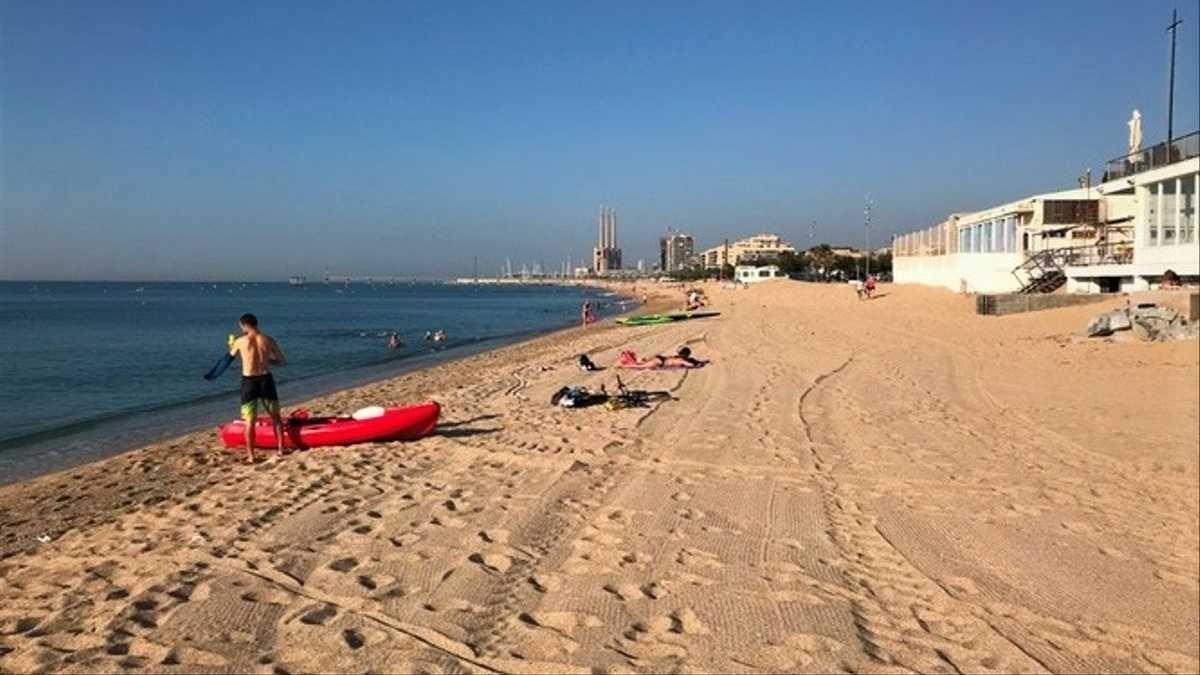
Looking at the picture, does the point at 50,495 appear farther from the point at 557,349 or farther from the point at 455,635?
the point at 557,349

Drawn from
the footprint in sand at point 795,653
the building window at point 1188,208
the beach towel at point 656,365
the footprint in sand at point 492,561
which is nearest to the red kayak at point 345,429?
the footprint in sand at point 492,561

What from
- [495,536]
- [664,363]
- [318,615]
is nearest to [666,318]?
[664,363]

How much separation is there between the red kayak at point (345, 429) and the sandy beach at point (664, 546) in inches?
11.0

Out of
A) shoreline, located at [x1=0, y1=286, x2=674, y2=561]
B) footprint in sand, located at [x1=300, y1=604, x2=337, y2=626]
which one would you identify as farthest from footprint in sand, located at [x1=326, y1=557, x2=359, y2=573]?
shoreline, located at [x1=0, y1=286, x2=674, y2=561]

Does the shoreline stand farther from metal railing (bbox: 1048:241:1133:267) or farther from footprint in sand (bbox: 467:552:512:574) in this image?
metal railing (bbox: 1048:241:1133:267)

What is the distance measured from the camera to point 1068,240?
27875 mm

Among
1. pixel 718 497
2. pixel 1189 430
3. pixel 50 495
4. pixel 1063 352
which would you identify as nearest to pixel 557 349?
pixel 1063 352

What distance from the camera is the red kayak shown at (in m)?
11.2

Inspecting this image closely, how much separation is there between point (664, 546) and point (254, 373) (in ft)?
21.6

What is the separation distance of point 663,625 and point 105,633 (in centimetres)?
330

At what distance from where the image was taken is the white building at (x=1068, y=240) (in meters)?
1.61

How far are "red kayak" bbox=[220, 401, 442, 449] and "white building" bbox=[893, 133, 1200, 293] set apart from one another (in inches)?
323

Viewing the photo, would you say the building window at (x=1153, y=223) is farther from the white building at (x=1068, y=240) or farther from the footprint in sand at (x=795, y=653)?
the footprint in sand at (x=795, y=653)

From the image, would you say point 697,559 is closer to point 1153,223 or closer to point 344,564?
point 344,564
